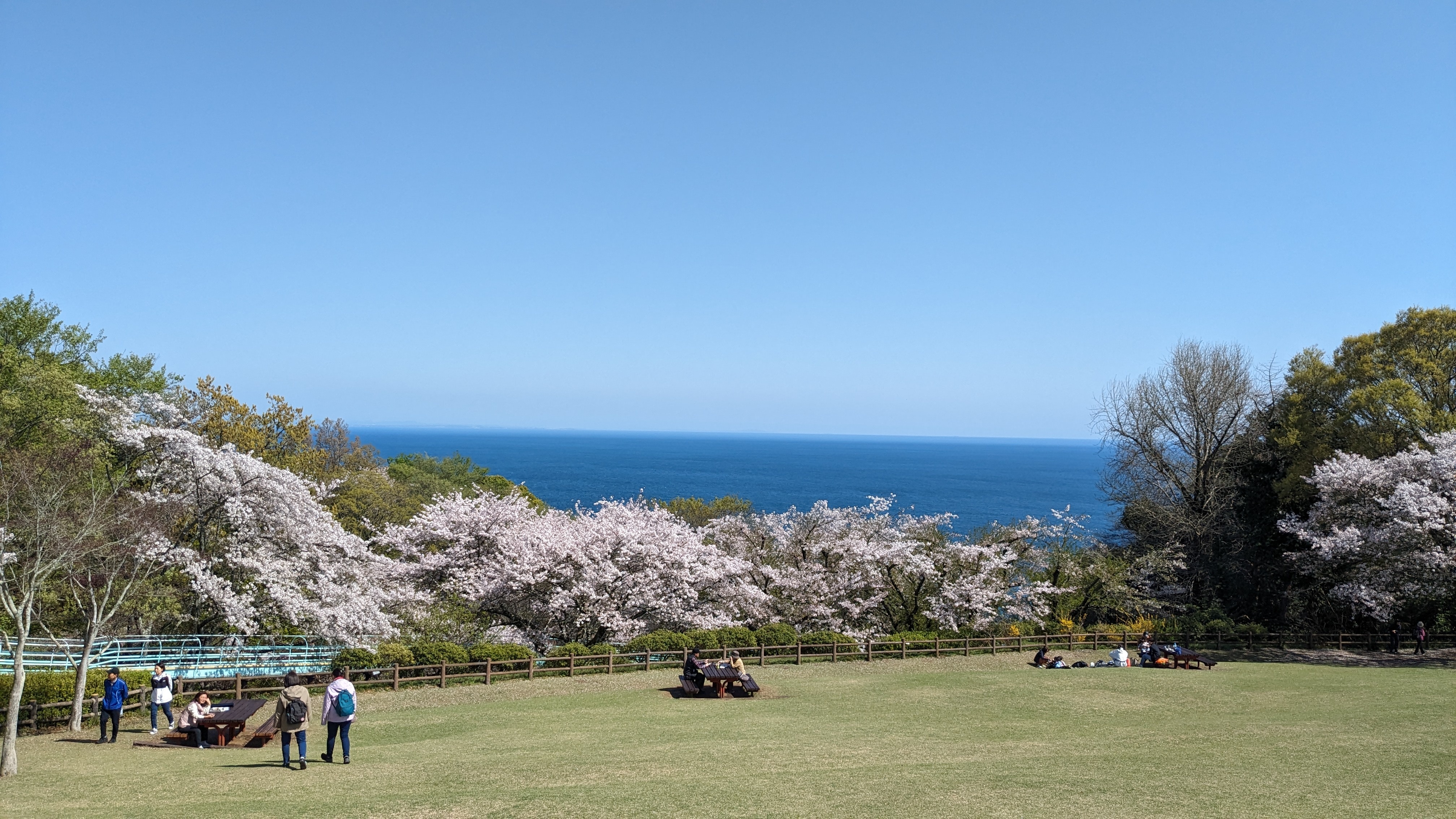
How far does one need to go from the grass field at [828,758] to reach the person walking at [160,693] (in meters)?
0.94

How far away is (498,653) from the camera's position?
23.8 metres

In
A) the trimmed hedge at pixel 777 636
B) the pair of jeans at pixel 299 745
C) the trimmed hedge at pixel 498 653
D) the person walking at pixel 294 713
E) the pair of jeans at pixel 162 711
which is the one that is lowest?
the trimmed hedge at pixel 777 636

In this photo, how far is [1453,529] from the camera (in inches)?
1121

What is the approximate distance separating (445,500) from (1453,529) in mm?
37269

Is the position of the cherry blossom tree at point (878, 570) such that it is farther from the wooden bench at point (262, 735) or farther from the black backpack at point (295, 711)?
the black backpack at point (295, 711)

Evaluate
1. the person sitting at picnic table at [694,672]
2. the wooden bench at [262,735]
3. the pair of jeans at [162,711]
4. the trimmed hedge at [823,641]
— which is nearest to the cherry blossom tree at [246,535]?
the pair of jeans at [162,711]

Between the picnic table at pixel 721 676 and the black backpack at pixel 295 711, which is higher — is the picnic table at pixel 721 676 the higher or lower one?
the lower one

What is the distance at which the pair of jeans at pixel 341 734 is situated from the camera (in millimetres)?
12859

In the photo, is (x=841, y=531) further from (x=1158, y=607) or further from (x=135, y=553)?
(x=135, y=553)

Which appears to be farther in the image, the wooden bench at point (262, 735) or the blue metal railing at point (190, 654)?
the blue metal railing at point (190, 654)

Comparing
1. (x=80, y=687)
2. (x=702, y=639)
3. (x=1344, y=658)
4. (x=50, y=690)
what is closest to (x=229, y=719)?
(x=80, y=687)

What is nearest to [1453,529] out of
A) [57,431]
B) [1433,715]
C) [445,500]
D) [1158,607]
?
[1158,607]

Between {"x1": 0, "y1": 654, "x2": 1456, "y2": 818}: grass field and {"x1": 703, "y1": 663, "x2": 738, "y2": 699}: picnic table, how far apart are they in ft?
3.65

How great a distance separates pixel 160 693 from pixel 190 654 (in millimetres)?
7511
